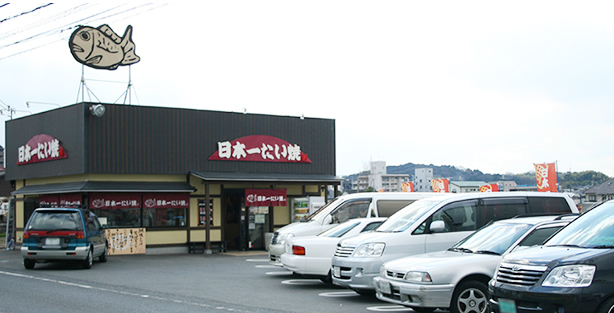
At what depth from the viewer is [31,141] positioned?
2566 centimetres

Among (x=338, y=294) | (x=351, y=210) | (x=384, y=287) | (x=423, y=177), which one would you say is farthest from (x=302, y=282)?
(x=423, y=177)

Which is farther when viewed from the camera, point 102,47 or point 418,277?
point 102,47

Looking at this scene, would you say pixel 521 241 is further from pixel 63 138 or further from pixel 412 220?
pixel 63 138

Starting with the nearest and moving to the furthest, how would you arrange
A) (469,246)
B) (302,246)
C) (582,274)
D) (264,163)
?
1. (582,274)
2. (469,246)
3. (302,246)
4. (264,163)

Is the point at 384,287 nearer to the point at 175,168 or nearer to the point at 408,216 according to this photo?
the point at 408,216

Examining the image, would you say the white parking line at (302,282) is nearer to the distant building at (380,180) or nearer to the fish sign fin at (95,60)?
the fish sign fin at (95,60)

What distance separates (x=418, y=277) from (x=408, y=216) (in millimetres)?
2605

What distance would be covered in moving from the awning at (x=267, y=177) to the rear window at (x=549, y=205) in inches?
542

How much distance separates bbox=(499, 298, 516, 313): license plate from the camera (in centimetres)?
650

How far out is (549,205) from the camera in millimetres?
11750

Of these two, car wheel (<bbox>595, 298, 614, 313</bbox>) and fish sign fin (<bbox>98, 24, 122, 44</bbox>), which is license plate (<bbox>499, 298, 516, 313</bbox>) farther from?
fish sign fin (<bbox>98, 24, 122, 44</bbox>)

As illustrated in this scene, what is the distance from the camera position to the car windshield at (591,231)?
6.53 metres

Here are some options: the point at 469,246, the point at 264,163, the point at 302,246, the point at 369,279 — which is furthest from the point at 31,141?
the point at 469,246

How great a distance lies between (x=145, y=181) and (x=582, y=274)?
19533 millimetres
